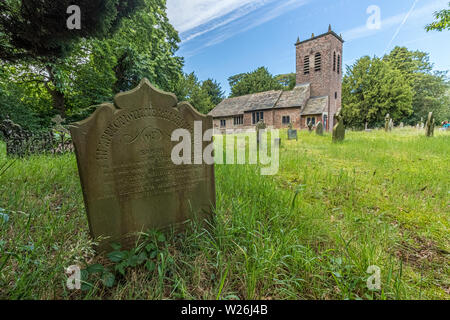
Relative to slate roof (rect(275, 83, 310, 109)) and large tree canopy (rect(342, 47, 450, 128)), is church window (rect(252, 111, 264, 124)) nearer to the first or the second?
slate roof (rect(275, 83, 310, 109))

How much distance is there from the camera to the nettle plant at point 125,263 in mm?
1436

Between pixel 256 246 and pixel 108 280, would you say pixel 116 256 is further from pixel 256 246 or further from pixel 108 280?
pixel 256 246

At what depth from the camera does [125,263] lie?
1.59 meters

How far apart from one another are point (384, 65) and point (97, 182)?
38.6 meters

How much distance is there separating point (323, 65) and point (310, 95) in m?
3.85

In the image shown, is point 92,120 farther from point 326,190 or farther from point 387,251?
point 326,190

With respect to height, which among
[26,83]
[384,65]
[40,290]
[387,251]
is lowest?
[387,251]

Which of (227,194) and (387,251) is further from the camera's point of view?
(227,194)

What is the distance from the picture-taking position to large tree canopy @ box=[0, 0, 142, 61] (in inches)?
110

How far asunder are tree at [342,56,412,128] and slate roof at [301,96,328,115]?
8961 millimetres

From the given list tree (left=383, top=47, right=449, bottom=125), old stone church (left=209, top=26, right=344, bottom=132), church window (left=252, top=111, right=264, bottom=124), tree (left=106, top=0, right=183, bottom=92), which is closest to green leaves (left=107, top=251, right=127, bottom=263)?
tree (left=106, top=0, right=183, bottom=92)

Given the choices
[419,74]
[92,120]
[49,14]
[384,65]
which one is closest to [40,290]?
[92,120]

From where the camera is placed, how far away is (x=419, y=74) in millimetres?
33094

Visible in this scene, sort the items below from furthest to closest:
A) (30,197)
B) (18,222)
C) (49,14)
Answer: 1. (49,14)
2. (30,197)
3. (18,222)
